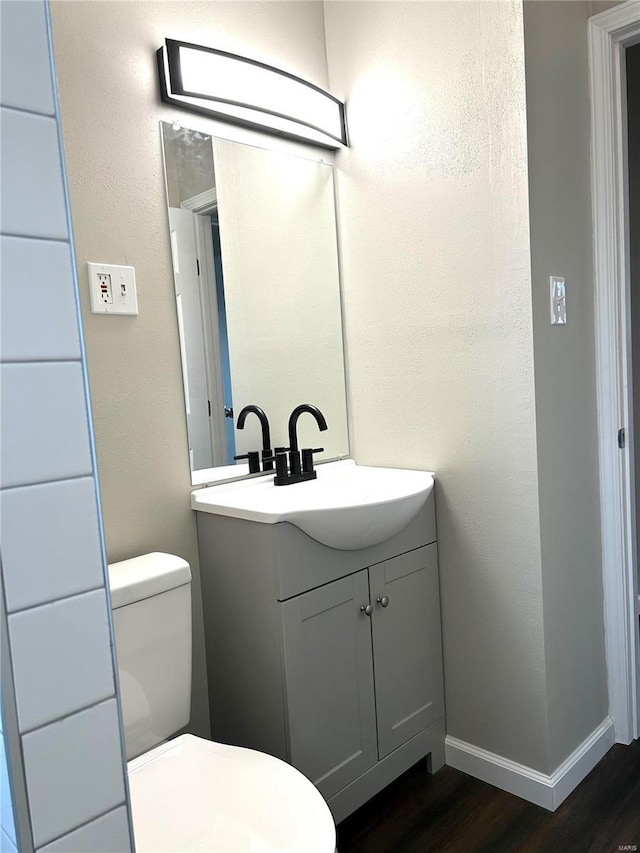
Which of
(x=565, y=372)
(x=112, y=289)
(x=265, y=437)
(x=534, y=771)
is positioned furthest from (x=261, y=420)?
(x=534, y=771)

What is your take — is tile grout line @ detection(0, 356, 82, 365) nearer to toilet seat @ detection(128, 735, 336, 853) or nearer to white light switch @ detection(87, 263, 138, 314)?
toilet seat @ detection(128, 735, 336, 853)

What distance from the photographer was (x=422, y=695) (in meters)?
1.87

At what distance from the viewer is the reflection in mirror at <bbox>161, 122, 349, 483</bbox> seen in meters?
1.74

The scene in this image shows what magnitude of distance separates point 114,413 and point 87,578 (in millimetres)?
1086

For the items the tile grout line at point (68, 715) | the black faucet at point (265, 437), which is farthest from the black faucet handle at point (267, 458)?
the tile grout line at point (68, 715)

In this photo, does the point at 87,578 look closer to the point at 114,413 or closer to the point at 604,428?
the point at 114,413

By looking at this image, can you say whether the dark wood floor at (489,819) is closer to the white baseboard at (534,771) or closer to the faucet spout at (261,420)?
the white baseboard at (534,771)

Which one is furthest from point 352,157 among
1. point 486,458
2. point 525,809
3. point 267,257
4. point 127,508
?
point 525,809

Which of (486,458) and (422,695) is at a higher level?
(486,458)

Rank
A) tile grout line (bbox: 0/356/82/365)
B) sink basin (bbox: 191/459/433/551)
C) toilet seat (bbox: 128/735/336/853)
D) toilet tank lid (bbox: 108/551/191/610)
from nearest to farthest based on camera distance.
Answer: tile grout line (bbox: 0/356/82/365) → toilet seat (bbox: 128/735/336/853) → toilet tank lid (bbox: 108/551/191/610) → sink basin (bbox: 191/459/433/551)

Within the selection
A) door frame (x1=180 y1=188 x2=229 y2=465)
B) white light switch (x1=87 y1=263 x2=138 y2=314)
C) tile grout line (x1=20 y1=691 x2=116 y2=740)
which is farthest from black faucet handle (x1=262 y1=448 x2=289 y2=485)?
tile grout line (x1=20 y1=691 x2=116 y2=740)

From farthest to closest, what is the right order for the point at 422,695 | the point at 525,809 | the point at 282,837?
the point at 422,695 → the point at 525,809 → the point at 282,837

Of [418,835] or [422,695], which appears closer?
[418,835]

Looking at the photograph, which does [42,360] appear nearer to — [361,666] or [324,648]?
[324,648]
